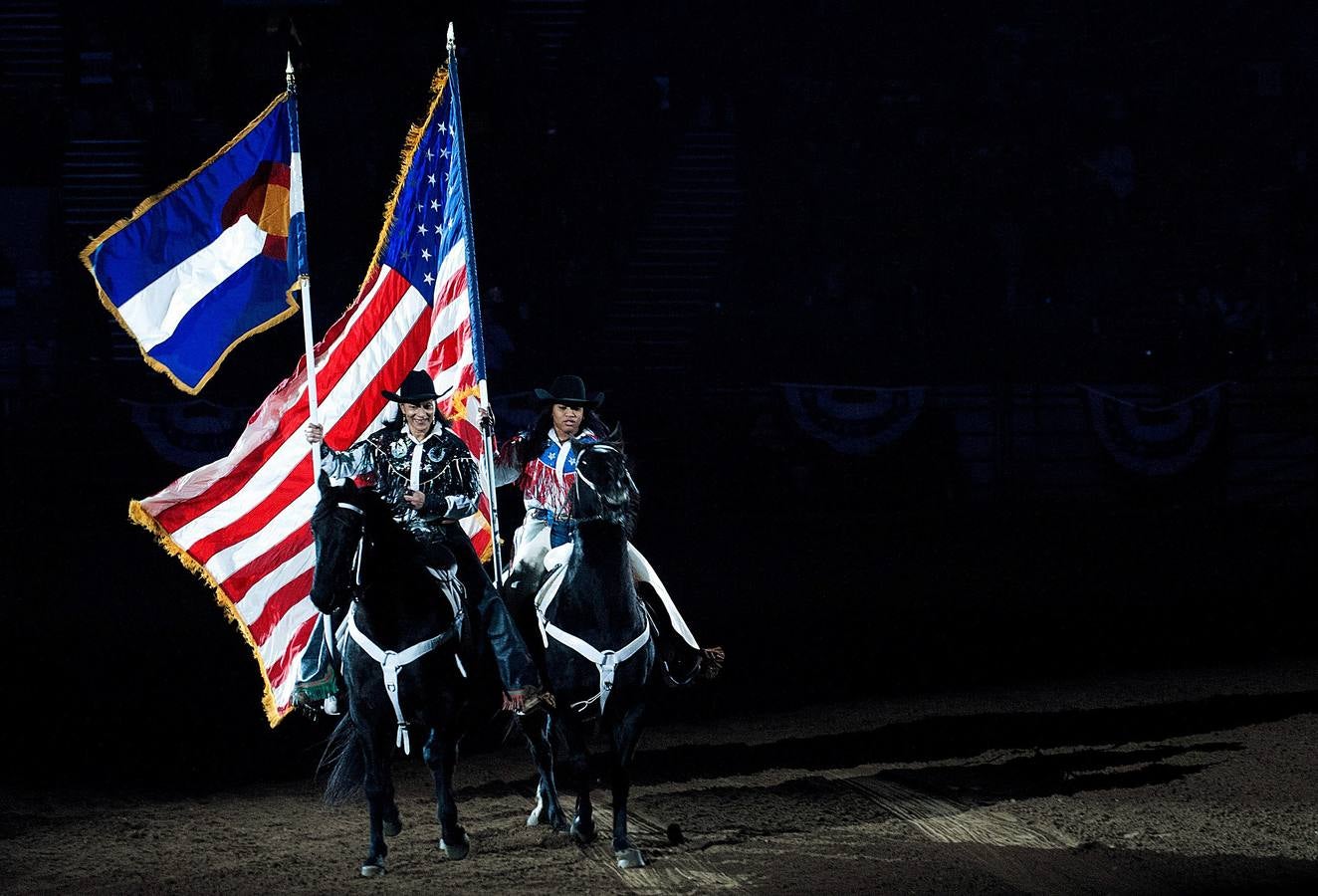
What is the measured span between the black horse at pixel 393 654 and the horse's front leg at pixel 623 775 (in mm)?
718

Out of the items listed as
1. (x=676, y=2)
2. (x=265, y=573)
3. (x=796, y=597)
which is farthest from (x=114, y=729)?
(x=676, y=2)

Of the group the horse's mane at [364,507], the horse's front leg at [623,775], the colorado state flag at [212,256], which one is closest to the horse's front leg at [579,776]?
the horse's front leg at [623,775]

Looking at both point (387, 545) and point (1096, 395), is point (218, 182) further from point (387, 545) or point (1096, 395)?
point (1096, 395)

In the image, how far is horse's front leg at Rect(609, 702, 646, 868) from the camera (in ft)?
20.7

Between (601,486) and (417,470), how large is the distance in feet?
3.50

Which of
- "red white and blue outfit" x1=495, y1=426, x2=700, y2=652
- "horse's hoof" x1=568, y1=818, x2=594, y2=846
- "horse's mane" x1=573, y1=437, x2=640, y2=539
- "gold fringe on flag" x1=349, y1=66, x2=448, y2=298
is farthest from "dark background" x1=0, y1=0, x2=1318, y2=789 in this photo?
"horse's mane" x1=573, y1=437, x2=640, y2=539

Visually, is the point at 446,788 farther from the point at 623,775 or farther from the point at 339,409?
the point at 339,409

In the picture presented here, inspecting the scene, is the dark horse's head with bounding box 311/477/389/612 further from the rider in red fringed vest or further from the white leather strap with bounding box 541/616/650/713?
the rider in red fringed vest

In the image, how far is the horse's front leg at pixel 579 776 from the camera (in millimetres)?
6520

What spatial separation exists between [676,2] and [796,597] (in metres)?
12.1

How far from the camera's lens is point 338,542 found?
5738 millimetres

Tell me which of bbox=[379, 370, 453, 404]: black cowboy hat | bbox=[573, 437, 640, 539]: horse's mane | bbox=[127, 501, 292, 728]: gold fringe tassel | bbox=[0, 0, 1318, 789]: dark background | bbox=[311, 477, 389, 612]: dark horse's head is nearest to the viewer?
bbox=[311, 477, 389, 612]: dark horse's head

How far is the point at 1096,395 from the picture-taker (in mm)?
18453

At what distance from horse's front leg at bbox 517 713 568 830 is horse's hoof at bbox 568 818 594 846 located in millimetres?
274
